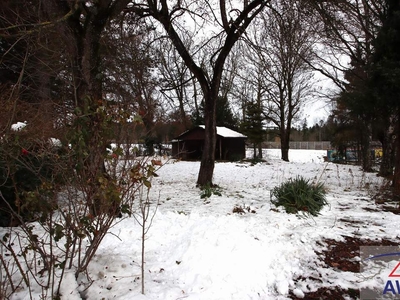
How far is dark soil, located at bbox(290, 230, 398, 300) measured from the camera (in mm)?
2758

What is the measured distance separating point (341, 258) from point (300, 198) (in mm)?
1957

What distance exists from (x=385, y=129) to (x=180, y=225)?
1088cm

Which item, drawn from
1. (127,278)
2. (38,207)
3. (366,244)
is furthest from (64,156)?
(366,244)

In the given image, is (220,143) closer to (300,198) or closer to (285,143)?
(285,143)

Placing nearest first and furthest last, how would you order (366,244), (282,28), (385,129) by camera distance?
(366,244) → (282,28) → (385,129)

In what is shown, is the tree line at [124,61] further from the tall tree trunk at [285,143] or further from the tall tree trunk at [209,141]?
the tall tree trunk at [285,143]

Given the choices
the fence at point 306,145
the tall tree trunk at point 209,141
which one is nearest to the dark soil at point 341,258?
the tall tree trunk at point 209,141

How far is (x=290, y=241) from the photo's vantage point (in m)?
3.85

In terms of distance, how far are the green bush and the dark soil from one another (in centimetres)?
121

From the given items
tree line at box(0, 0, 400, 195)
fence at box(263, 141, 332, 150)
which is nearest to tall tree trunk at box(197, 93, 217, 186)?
tree line at box(0, 0, 400, 195)

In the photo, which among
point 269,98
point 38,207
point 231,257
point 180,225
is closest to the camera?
point 38,207

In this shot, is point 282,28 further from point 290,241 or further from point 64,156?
point 64,156

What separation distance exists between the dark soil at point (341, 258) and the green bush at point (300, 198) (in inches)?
47.6

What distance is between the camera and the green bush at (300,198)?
17.2 feet
